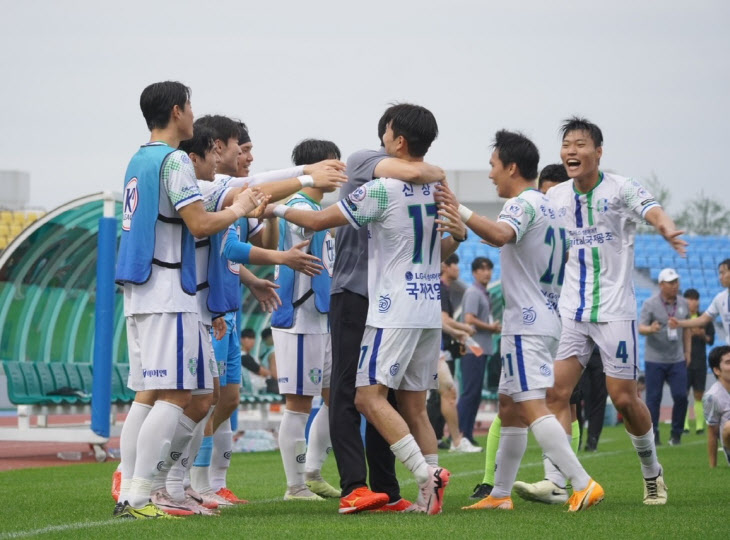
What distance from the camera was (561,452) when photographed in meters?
6.97

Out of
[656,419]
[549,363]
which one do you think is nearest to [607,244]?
[549,363]

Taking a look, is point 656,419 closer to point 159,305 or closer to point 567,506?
point 567,506

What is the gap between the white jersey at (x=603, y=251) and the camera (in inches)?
307

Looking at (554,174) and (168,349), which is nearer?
(168,349)

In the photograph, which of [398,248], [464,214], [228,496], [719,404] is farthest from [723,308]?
[398,248]

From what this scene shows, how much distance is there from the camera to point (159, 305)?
636 centimetres

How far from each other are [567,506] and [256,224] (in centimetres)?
291

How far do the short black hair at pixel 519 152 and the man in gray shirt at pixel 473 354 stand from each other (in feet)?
25.6

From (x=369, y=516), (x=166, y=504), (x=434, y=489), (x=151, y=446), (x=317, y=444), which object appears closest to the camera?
(x=151, y=446)

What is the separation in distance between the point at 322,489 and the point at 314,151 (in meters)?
2.50

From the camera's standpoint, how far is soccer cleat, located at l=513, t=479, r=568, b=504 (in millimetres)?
7711

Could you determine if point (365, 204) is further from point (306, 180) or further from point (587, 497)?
point (587, 497)

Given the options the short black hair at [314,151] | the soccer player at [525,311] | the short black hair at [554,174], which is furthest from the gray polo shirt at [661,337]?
the soccer player at [525,311]

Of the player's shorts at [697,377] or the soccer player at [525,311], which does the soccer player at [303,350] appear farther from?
the player's shorts at [697,377]
